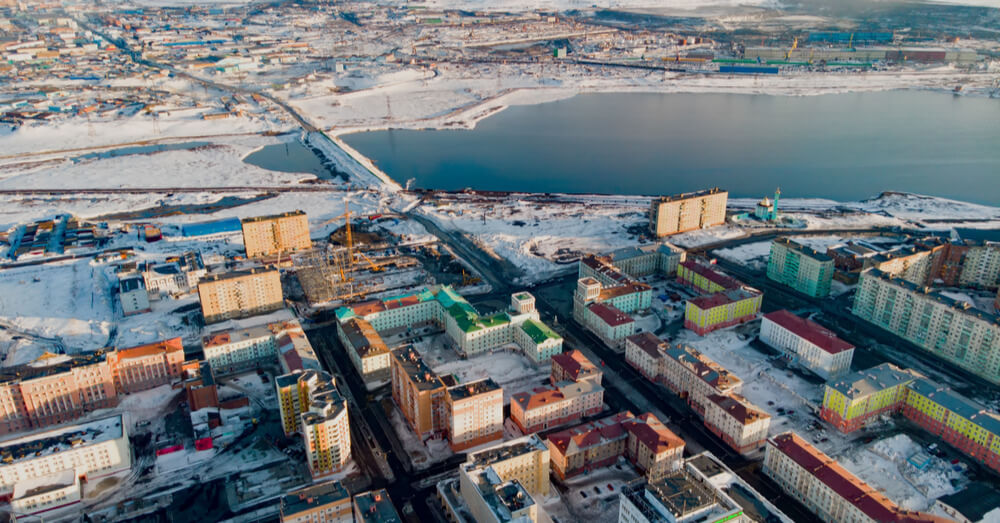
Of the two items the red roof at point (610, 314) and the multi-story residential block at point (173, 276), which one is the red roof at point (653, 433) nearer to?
the red roof at point (610, 314)

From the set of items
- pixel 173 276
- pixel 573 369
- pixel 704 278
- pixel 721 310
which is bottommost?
pixel 573 369

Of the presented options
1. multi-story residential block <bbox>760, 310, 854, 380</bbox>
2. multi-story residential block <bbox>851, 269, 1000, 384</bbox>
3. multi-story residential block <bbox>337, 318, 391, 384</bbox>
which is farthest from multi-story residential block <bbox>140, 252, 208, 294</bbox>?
multi-story residential block <bbox>851, 269, 1000, 384</bbox>

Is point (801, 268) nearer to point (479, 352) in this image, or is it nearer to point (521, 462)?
point (479, 352)

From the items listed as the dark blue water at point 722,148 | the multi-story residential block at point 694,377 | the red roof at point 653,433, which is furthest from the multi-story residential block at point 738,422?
the dark blue water at point 722,148

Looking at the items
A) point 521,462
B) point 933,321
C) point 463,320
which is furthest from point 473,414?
point 933,321

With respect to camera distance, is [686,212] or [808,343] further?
[686,212]

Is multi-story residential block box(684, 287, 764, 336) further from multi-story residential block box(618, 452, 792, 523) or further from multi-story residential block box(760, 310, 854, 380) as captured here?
multi-story residential block box(618, 452, 792, 523)

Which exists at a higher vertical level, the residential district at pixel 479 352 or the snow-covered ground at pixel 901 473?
the residential district at pixel 479 352
